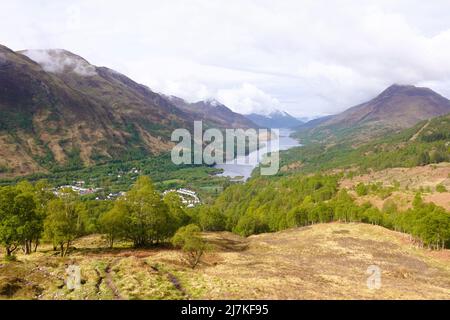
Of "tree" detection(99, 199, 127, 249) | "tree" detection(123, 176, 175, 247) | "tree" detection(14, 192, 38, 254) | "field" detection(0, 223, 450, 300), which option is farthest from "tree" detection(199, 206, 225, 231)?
"tree" detection(14, 192, 38, 254)

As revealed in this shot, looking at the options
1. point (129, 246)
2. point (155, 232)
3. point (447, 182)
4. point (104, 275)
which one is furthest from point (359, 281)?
point (447, 182)

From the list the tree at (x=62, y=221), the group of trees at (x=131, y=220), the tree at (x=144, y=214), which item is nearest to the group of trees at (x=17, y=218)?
the group of trees at (x=131, y=220)

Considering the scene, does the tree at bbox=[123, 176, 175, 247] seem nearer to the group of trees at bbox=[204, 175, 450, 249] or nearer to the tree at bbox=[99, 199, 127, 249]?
the tree at bbox=[99, 199, 127, 249]

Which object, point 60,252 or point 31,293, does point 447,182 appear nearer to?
point 60,252

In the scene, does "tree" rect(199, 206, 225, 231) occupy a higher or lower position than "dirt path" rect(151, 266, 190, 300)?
lower

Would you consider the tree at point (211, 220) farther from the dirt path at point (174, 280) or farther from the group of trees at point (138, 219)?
the dirt path at point (174, 280)

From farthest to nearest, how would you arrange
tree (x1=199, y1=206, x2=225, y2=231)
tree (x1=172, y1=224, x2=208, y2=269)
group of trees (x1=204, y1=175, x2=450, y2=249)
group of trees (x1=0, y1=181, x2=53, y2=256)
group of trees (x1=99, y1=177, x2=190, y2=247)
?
tree (x1=199, y1=206, x2=225, y2=231) → group of trees (x1=204, y1=175, x2=450, y2=249) → group of trees (x1=99, y1=177, x2=190, y2=247) → group of trees (x1=0, y1=181, x2=53, y2=256) → tree (x1=172, y1=224, x2=208, y2=269)
